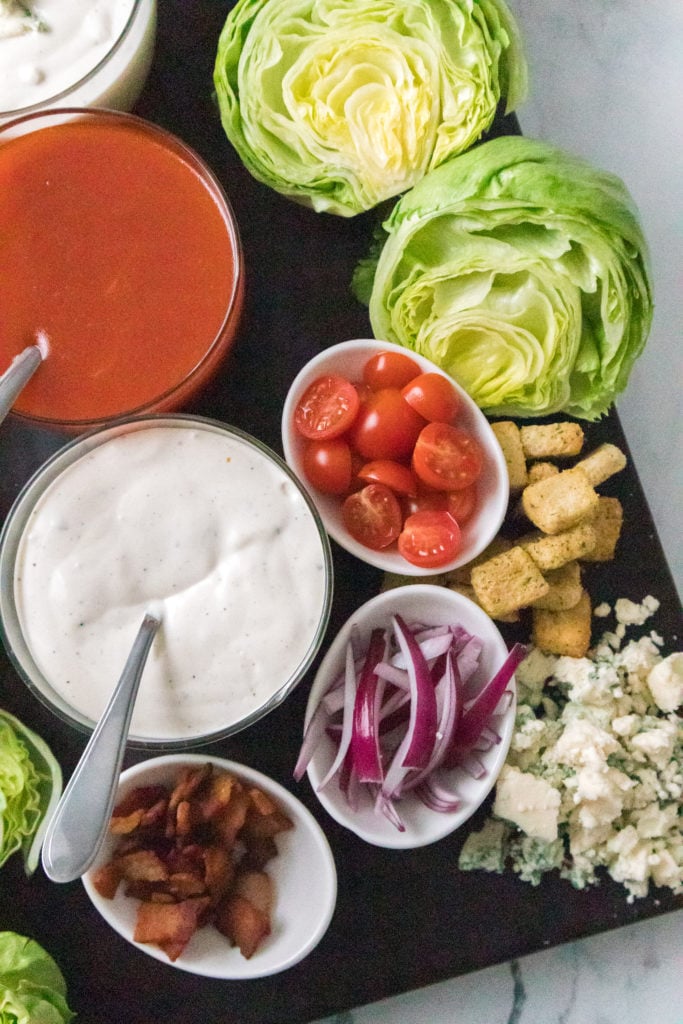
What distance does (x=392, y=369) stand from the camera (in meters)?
1.90

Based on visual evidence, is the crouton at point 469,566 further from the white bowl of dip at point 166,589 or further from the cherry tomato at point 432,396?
the white bowl of dip at point 166,589

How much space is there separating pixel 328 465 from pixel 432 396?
244 millimetres

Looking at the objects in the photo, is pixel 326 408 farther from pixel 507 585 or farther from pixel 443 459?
pixel 507 585

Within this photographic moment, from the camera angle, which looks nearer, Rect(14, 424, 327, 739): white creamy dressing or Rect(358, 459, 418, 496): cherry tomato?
Rect(14, 424, 327, 739): white creamy dressing

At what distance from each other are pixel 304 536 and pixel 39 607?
1.53 ft

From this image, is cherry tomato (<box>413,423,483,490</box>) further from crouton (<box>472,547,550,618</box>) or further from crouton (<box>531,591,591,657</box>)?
crouton (<box>531,591,591,657</box>)

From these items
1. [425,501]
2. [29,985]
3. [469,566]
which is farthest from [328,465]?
[29,985]

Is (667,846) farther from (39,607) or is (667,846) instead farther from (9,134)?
(9,134)

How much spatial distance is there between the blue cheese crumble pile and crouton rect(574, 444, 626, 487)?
37 cm

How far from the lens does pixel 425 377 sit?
1.86 m

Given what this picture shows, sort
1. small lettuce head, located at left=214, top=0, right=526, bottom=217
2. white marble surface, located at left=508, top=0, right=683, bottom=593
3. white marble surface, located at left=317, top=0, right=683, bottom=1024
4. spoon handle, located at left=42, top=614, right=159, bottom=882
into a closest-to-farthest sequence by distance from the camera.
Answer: spoon handle, located at left=42, top=614, right=159, bottom=882
small lettuce head, located at left=214, top=0, right=526, bottom=217
white marble surface, located at left=317, top=0, right=683, bottom=1024
white marble surface, located at left=508, top=0, right=683, bottom=593

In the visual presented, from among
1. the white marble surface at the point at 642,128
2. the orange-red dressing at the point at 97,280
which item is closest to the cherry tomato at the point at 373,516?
the orange-red dressing at the point at 97,280

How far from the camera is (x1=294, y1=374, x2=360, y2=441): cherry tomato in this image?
1857 millimetres

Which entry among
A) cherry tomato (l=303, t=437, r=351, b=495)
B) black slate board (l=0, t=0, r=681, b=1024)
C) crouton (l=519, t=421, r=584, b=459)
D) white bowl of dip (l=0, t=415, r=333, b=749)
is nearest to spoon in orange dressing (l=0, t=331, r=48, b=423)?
white bowl of dip (l=0, t=415, r=333, b=749)
